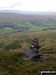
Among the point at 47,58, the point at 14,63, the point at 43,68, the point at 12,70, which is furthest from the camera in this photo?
the point at 47,58

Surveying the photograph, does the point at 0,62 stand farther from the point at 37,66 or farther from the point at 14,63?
the point at 37,66

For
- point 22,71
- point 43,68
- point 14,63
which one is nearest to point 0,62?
point 14,63

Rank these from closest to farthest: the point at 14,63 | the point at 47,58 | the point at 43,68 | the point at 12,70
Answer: the point at 12,70 < the point at 43,68 < the point at 14,63 < the point at 47,58

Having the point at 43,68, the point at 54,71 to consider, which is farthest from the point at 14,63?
the point at 54,71

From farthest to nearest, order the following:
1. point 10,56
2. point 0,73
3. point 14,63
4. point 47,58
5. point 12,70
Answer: point 47,58 < point 10,56 < point 14,63 < point 12,70 < point 0,73

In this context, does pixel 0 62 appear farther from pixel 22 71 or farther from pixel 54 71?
pixel 54 71

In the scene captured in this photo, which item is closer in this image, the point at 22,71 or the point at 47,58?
the point at 22,71

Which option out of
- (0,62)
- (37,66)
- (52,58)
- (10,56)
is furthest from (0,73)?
(52,58)

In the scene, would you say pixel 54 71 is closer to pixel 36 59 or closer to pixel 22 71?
pixel 22 71

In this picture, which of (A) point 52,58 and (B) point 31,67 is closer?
(B) point 31,67

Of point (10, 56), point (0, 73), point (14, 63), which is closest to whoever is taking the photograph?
point (0, 73)
